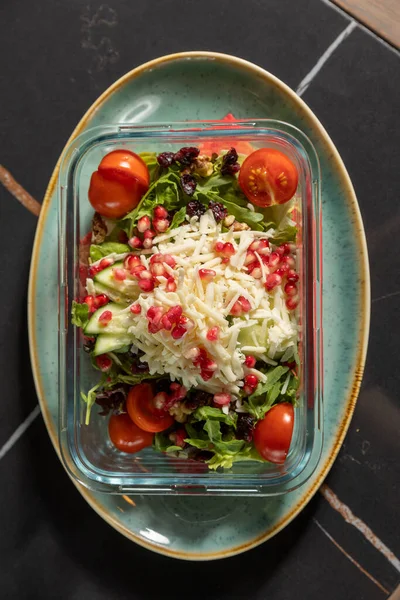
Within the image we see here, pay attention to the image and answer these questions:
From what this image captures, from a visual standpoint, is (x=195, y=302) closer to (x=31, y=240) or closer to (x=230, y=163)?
(x=230, y=163)

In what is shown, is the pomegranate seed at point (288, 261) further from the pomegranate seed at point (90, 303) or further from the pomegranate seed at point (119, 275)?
the pomegranate seed at point (90, 303)

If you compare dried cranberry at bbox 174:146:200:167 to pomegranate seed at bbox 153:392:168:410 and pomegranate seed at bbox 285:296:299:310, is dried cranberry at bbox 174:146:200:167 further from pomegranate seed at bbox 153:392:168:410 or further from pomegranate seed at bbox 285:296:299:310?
pomegranate seed at bbox 153:392:168:410

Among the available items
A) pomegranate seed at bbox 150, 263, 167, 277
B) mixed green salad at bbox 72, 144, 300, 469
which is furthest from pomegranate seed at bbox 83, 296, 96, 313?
pomegranate seed at bbox 150, 263, 167, 277

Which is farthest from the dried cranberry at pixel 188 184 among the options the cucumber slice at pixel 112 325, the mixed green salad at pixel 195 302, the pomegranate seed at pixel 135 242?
the cucumber slice at pixel 112 325

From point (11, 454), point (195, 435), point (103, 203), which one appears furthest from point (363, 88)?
point (11, 454)

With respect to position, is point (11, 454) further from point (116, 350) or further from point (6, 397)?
point (116, 350)

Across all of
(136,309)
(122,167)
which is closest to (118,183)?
(122,167)
